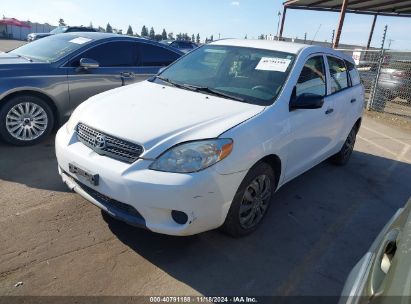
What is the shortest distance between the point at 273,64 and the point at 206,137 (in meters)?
1.50

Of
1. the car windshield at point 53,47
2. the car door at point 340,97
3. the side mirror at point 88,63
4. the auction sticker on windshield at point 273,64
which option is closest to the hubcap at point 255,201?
the auction sticker on windshield at point 273,64

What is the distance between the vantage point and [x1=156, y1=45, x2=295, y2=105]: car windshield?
3.68m

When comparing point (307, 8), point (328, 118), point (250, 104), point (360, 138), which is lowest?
point (360, 138)

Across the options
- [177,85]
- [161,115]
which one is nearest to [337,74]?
[177,85]

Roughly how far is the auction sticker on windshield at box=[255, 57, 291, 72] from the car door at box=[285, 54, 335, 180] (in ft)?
0.66

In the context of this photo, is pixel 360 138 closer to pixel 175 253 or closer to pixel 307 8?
pixel 175 253

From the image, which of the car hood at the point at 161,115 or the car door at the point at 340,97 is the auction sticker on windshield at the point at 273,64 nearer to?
the car hood at the point at 161,115

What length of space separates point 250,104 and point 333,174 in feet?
8.60

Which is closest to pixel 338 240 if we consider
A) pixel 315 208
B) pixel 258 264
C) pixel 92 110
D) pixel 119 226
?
pixel 315 208

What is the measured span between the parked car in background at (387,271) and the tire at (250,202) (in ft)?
4.07

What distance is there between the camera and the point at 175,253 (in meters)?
3.16

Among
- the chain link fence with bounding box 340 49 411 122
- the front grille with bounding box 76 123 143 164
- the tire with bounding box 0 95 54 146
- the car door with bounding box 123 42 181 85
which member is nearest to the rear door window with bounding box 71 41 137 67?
the car door with bounding box 123 42 181 85

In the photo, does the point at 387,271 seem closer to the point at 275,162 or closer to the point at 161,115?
the point at 275,162

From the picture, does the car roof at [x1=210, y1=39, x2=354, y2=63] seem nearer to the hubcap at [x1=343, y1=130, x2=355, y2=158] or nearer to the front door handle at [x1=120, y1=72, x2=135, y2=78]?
the hubcap at [x1=343, y1=130, x2=355, y2=158]
